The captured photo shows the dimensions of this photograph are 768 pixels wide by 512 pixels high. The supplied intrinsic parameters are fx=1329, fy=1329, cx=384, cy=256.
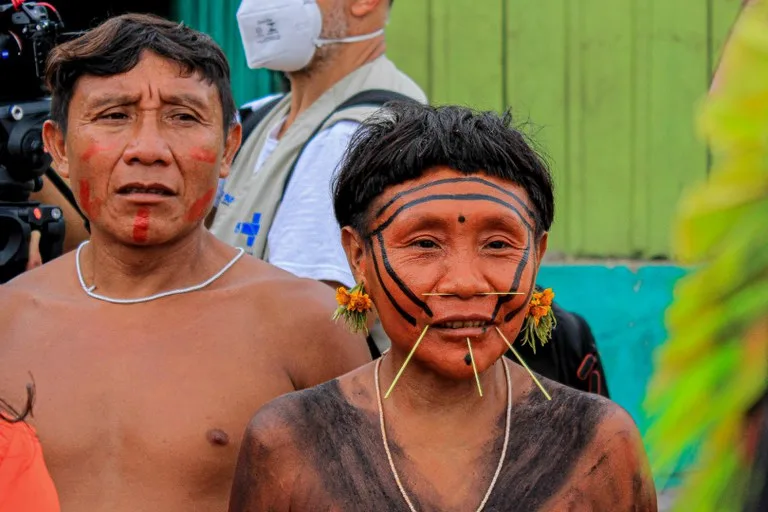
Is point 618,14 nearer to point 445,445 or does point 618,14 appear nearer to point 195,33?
point 195,33

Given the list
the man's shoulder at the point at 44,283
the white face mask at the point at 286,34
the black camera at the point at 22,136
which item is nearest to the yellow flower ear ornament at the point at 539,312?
the man's shoulder at the point at 44,283

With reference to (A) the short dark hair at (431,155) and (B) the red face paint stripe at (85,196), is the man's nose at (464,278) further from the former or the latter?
(B) the red face paint stripe at (85,196)

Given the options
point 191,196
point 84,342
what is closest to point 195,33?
point 191,196

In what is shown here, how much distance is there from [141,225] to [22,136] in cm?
77

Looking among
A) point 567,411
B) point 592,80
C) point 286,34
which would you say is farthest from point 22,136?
point 592,80

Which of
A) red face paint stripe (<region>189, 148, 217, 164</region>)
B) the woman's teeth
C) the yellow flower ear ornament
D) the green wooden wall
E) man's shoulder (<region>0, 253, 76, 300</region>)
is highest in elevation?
red face paint stripe (<region>189, 148, 217, 164</region>)

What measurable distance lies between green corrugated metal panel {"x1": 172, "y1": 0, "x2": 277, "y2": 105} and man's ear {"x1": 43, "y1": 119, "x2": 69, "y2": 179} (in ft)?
9.33

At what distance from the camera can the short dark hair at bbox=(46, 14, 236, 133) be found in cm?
311

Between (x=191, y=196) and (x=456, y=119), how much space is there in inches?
31.6

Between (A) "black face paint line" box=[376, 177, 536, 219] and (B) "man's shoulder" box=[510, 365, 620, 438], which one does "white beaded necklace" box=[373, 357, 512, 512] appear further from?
(A) "black face paint line" box=[376, 177, 536, 219]

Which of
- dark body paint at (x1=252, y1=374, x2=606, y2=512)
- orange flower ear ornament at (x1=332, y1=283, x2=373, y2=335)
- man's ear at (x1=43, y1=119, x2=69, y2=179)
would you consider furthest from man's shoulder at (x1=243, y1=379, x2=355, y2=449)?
man's ear at (x1=43, y1=119, x2=69, y2=179)

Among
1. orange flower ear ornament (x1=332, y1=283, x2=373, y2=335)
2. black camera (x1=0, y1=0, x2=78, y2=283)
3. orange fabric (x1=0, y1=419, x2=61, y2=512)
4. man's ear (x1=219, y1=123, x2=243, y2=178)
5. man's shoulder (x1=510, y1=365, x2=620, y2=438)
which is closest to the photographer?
orange fabric (x1=0, y1=419, x2=61, y2=512)

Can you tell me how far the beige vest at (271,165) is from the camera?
3900mm

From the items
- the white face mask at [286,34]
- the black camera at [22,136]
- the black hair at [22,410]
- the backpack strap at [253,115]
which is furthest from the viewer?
the backpack strap at [253,115]
